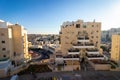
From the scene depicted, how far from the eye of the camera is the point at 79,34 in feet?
179

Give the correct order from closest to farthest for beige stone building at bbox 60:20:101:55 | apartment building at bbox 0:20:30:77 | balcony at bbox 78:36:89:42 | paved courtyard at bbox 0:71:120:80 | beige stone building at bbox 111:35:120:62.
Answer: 1. paved courtyard at bbox 0:71:120:80
2. apartment building at bbox 0:20:30:77
3. balcony at bbox 78:36:89:42
4. beige stone building at bbox 60:20:101:55
5. beige stone building at bbox 111:35:120:62

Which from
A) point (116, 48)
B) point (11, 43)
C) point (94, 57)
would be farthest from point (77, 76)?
point (116, 48)

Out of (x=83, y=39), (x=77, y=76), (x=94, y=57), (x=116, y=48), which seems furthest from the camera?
(x=116, y=48)

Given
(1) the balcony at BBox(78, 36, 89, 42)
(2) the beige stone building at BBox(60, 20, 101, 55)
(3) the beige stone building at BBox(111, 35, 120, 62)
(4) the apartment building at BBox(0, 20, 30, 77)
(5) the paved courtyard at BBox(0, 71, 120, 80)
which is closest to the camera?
(5) the paved courtyard at BBox(0, 71, 120, 80)

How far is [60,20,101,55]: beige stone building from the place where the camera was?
53.7 m

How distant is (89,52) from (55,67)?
13.7m

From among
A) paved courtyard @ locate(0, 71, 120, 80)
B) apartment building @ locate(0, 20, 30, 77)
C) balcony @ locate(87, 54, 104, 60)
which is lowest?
paved courtyard @ locate(0, 71, 120, 80)

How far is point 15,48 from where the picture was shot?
54125mm

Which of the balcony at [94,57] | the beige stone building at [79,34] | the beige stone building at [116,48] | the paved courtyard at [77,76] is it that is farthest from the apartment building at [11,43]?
the beige stone building at [116,48]

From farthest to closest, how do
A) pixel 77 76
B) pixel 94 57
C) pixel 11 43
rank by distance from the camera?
pixel 11 43
pixel 94 57
pixel 77 76

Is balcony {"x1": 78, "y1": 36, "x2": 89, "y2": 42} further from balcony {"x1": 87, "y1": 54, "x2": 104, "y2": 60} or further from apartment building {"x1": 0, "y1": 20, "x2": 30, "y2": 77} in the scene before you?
apartment building {"x1": 0, "y1": 20, "x2": 30, "y2": 77}

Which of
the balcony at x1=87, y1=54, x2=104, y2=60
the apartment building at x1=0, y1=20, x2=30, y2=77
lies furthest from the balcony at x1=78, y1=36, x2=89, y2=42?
the apartment building at x1=0, y1=20, x2=30, y2=77

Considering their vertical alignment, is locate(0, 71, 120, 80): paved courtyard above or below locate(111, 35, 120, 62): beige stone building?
below

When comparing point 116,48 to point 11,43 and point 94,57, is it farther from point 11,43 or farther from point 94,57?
point 11,43
